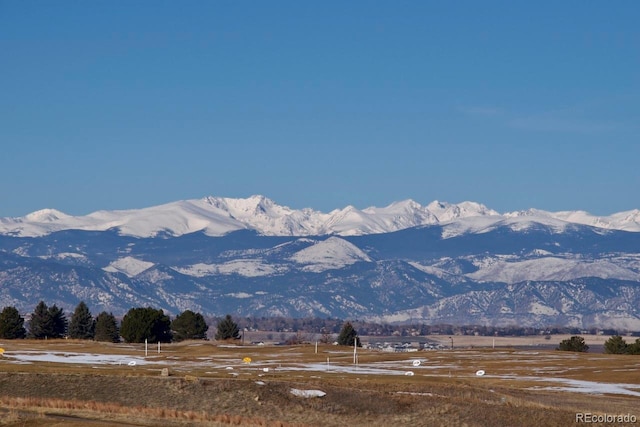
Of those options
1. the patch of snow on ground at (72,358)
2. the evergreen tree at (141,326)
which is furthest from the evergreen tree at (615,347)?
the patch of snow on ground at (72,358)

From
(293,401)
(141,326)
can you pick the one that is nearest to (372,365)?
(293,401)

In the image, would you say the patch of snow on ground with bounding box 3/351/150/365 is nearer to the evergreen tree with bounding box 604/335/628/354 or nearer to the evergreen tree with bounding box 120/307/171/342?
the evergreen tree with bounding box 120/307/171/342

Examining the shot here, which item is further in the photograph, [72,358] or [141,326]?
[141,326]

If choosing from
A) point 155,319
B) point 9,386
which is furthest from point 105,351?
point 9,386

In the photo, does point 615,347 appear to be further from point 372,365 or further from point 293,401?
point 293,401

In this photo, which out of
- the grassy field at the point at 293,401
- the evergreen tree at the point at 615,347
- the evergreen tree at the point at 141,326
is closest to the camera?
the grassy field at the point at 293,401

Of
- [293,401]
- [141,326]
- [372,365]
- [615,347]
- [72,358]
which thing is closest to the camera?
[293,401]

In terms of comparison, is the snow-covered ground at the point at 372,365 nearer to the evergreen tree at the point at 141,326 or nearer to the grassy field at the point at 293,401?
the grassy field at the point at 293,401

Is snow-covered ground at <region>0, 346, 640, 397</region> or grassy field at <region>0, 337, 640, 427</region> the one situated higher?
snow-covered ground at <region>0, 346, 640, 397</region>

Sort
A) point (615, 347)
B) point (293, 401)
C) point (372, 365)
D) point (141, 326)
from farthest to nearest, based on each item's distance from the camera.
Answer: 1. point (141, 326)
2. point (615, 347)
3. point (372, 365)
4. point (293, 401)

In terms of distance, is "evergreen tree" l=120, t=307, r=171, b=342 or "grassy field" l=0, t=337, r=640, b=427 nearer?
"grassy field" l=0, t=337, r=640, b=427

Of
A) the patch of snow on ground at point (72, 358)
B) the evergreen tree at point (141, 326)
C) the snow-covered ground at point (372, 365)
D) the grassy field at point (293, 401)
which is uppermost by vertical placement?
the evergreen tree at point (141, 326)

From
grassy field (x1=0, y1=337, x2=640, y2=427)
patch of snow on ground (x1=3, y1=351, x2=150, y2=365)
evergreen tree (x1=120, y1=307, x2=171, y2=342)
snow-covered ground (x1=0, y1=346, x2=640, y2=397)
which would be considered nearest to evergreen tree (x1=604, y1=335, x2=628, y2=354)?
snow-covered ground (x1=0, y1=346, x2=640, y2=397)

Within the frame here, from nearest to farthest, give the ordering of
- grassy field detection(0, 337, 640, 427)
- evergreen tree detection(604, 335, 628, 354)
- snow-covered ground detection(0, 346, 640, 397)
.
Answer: grassy field detection(0, 337, 640, 427), snow-covered ground detection(0, 346, 640, 397), evergreen tree detection(604, 335, 628, 354)
